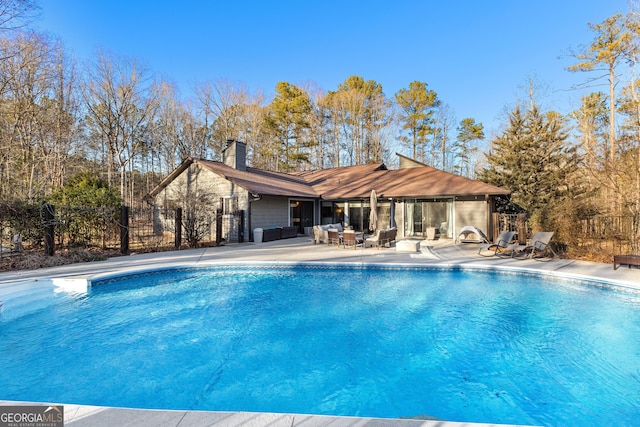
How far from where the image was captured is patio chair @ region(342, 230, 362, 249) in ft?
42.7

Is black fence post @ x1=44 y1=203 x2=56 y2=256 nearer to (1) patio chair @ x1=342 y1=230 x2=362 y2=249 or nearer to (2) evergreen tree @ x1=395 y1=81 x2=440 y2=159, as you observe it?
(1) patio chair @ x1=342 y1=230 x2=362 y2=249

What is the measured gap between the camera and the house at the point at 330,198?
15422 mm

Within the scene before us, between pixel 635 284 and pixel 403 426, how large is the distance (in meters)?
7.94

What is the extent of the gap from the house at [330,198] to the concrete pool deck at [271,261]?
6.02 feet

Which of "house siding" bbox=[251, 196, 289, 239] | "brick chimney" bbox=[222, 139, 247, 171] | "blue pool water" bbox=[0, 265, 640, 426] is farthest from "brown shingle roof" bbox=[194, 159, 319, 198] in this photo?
"blue pool water" bbox=[0, 265, 640, 426]

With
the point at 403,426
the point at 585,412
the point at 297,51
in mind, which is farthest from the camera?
the point at 297,51

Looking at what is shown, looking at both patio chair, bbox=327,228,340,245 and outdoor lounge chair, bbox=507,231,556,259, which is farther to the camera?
patio chair, bbox=327,228,340,245

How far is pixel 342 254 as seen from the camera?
11.6 m

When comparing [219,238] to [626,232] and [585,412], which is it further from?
[626,232]

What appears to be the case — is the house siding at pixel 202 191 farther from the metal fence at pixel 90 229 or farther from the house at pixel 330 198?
the metal fence at pixel 90 229

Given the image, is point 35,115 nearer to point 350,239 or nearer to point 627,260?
point 350,239

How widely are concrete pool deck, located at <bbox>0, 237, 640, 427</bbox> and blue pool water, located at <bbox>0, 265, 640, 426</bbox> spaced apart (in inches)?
27.4

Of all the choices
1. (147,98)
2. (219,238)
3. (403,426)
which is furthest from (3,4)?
(403,426)

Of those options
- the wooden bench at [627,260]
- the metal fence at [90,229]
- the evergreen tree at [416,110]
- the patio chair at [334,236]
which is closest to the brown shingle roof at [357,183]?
the metal fence at [90,229]
